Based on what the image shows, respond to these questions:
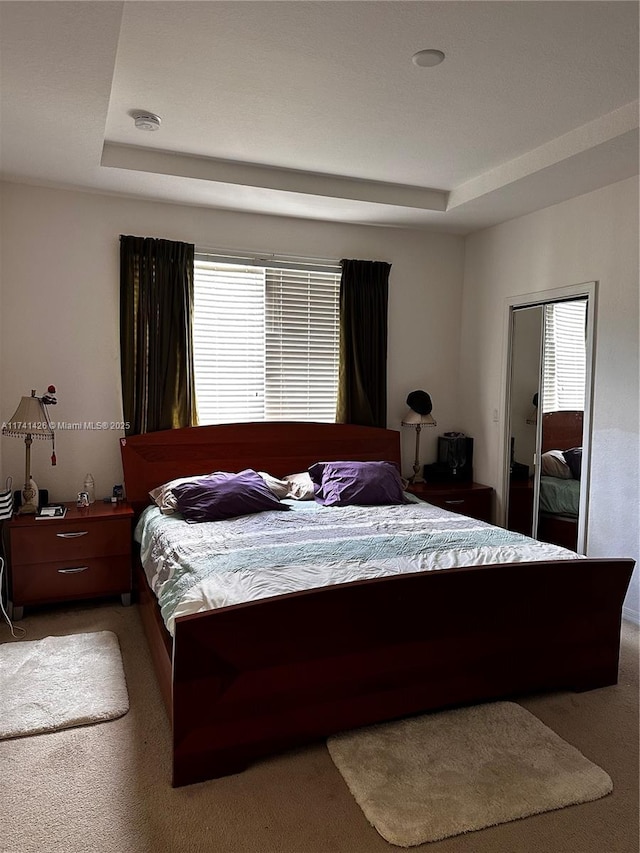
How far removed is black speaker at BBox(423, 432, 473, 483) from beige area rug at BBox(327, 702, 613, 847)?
93.8 inches

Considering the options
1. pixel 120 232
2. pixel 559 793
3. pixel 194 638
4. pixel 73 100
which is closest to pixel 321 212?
pixel 120 232

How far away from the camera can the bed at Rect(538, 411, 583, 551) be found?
3863mm

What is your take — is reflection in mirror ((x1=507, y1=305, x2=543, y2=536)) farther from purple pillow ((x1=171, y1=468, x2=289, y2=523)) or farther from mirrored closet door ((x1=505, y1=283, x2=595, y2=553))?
purple pillow ((x1=171, y1=468, x2=289, y2=523))

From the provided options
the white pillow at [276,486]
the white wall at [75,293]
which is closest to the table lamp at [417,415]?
the white pillow at [276,486]

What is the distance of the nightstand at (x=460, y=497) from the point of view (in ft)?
14.5

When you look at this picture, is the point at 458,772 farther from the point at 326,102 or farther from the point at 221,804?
the point at 326,102

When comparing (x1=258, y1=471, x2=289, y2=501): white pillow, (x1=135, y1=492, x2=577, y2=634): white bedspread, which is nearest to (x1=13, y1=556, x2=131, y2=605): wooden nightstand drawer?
(x1=135, y1=492, x2=577, y2=634): white bedspread

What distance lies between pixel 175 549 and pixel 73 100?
2021 millimetres

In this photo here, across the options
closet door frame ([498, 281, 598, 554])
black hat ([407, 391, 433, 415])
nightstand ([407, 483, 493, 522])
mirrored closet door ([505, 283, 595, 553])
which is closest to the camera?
closet door frame ([498, 281, 598, 554])

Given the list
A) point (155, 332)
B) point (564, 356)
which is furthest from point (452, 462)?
point (155, 332)

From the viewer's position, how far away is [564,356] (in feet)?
12.8

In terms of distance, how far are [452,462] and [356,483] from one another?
115 centimetres

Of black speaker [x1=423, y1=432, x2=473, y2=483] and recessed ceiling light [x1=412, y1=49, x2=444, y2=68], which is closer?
recessed ceiling light [x1=412, y1=49, x2=444, y2=68]

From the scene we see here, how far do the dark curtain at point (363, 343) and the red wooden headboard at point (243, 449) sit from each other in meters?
0.17
